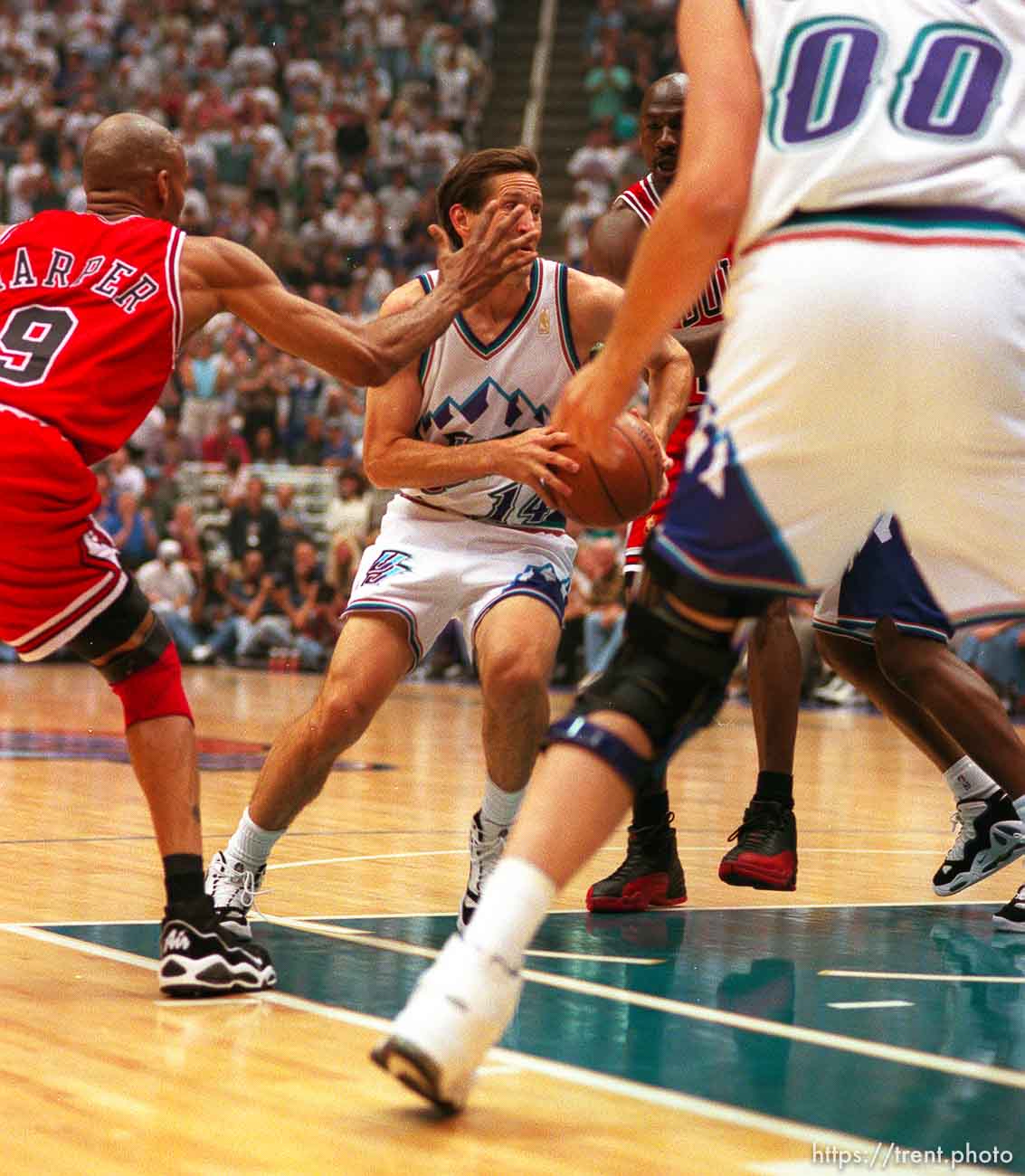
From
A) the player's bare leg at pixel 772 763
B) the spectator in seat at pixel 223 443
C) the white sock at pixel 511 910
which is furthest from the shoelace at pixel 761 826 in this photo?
the spectator in seat at pixel 223 443

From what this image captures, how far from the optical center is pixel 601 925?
4.78 m

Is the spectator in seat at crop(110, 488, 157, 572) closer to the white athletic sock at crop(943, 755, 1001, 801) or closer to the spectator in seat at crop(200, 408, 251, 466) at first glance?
the spectator in seat at crop(200, 408, 251, 466)

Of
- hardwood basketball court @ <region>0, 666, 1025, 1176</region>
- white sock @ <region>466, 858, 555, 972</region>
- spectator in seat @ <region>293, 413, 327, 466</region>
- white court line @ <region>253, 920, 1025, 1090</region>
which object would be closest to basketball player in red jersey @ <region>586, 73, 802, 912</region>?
hardwood basketball court @ <region>0, 666, 1025, 1176</region>

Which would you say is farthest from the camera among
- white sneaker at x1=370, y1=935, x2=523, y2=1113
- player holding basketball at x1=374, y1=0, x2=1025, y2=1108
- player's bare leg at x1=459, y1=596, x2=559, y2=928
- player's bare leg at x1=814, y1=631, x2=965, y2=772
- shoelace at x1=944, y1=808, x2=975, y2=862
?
player's bare leg at x1=814, y1=631, x2=965, y2=772

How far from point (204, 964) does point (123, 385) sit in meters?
1.19

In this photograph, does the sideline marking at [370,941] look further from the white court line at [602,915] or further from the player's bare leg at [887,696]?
the player's bare leg at [887,696]

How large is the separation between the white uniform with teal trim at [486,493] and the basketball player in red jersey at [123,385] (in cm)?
72

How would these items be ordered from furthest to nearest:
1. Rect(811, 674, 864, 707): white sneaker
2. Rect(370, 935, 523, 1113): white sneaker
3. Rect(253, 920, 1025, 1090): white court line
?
Rect(811, 674, 864, 707): white sneaker < Rect(253, 920, 1025, 1090): white court line < Rect(370, 935, 523, 1113): white sneaker

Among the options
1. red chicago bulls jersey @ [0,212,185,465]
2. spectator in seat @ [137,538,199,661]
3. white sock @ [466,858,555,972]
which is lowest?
spectator in seat @ [137,538,199,661]

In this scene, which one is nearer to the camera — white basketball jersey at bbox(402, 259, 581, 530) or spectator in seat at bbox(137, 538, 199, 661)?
white basketball jersey at bbox(402, 259, 581, 530)

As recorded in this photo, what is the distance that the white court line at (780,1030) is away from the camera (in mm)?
3236

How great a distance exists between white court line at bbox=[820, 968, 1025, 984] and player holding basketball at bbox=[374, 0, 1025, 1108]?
147 centimetres

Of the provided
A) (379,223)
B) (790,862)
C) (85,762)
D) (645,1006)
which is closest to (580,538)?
(379,223)

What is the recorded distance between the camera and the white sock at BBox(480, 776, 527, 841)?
4.54 m
